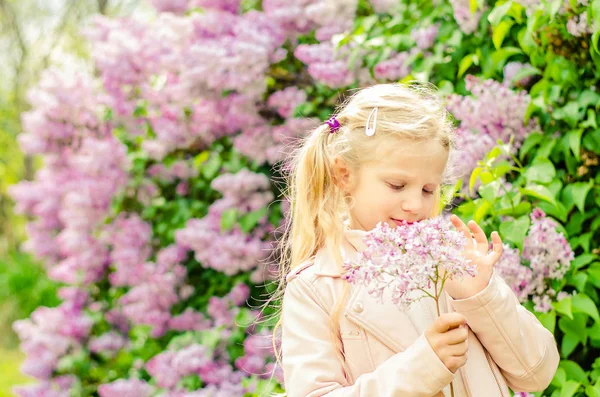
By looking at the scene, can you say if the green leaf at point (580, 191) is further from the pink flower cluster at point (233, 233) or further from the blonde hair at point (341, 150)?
the pink flower cluster at point (233, 233)

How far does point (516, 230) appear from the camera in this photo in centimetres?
250

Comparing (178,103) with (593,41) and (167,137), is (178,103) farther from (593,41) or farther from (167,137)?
(593,41)

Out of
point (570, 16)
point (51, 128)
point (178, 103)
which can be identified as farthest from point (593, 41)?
point (51, 128)

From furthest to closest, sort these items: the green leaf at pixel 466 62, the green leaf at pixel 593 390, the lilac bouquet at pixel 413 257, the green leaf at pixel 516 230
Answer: the green leaf at pixel 466 62 < the green leaf at pixel 516 230 < the green leaf at pixel 593 390 < the lilac bouquet at pixel 413 257

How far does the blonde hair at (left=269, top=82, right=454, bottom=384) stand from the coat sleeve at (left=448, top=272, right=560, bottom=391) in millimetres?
274

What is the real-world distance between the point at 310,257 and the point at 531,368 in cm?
53

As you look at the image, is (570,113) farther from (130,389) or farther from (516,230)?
(130,389)

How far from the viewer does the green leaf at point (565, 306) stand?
2393 millimetres

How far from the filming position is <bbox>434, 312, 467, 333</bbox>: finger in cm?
144

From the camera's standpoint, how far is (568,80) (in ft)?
8.98

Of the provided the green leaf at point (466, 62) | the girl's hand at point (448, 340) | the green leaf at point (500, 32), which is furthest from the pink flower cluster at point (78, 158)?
the girl's hand at point (448, 340)

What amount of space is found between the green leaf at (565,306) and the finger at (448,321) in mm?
1057

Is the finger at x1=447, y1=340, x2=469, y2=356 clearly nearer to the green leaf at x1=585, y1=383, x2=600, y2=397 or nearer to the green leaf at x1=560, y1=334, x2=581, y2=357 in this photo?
the green leaf at x1=585, y1=383, x2=600, y2=397

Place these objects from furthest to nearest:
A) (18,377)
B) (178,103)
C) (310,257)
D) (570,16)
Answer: (18,377) < (178,103) < (570,16) < (310,257)
